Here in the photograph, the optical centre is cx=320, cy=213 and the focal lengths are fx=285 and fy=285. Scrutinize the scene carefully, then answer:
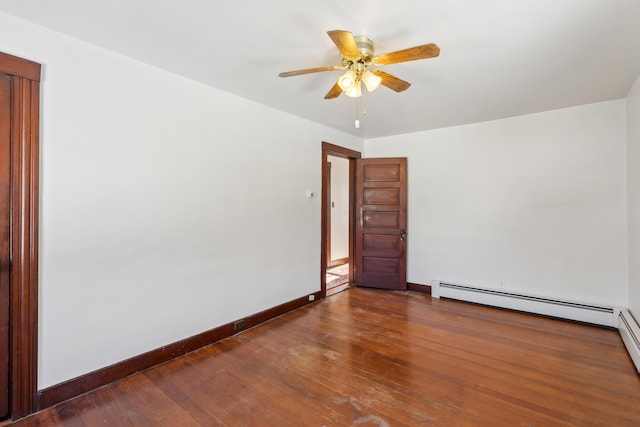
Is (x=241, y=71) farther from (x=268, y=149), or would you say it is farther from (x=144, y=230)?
(x=144, y=230)

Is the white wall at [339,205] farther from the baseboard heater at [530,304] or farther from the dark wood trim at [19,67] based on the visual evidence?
the dark wood trim at [19,67]

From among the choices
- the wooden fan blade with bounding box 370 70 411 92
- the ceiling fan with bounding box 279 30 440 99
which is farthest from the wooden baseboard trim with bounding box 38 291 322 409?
the wooden fan blade with bounding box 370 70 411 92

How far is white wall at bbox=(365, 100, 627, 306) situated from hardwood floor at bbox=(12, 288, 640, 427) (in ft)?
2.17

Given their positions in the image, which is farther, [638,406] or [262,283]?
[262,283]

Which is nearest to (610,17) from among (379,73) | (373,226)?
(379,73)

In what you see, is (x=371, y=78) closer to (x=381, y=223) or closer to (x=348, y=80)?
(x=348, y=80)

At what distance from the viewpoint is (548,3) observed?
160cm

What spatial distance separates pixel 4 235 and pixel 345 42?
237 cm

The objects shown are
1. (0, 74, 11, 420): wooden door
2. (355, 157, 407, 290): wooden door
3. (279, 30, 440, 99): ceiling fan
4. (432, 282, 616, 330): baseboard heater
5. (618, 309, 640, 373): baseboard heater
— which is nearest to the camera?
(279, 30, 440, 99): ceiling fan

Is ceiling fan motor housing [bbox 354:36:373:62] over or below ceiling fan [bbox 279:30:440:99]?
over

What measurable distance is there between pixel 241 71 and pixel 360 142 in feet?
9.06

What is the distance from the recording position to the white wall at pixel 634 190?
2.66 m

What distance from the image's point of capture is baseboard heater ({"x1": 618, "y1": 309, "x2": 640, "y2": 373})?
7.69ft

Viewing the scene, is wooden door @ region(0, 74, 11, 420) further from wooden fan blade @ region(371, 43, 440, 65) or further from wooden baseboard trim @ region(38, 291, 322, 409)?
wooden fan blade @ region(371, 43, 440, 65)
